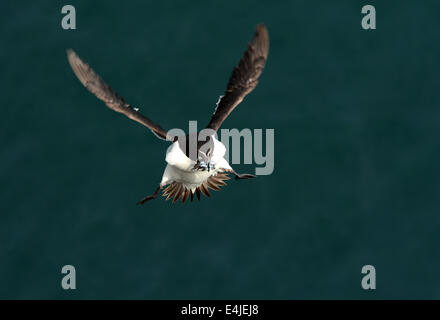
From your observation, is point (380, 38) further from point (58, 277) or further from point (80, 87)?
point (58, 277)

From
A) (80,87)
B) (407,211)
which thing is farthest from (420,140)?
(80,87)

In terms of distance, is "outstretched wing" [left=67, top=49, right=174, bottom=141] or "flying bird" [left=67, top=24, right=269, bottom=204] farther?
"outstretched wing" [left=67, top=49, right=174, bottom=141]

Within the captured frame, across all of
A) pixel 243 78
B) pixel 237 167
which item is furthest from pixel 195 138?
pixel 237 167

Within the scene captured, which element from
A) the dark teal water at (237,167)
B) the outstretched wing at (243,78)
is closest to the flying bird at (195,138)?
the outstretched wing at (243,78)

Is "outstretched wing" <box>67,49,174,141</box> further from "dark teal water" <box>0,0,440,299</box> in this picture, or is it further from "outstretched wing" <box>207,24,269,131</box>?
"dark teal water" <box>0,0,440,299</box>

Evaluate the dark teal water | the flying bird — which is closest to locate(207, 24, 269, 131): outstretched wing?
the flying bird
